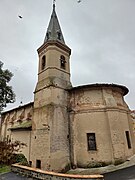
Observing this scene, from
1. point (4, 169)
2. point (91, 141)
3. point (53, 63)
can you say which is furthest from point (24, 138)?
point (53, 63)

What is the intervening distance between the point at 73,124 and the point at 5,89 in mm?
9138

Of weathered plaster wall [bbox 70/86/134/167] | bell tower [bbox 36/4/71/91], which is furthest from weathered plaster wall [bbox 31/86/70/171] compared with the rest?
bell tower [bbox 36/4/71/91]

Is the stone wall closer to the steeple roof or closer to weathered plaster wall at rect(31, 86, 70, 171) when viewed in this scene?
weathered plaster wall at rect(31, 86, 70, 171)

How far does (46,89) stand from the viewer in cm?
1606

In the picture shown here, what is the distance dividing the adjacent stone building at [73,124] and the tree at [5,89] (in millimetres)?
3396

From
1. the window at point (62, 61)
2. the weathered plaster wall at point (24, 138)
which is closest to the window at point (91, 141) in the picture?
the weathered plaster wall at point (24, 138)

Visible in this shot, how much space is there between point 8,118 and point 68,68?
17745 mm

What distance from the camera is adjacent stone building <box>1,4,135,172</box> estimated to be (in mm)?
13805

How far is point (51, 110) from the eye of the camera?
1468cm

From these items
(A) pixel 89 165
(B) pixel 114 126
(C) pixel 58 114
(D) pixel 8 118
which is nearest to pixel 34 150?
(C) pixel 58 114

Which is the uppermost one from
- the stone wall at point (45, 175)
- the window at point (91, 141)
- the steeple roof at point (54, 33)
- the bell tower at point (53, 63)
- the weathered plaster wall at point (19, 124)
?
the steeple roof at point (54, 33)

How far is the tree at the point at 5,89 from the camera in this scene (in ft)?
55.0

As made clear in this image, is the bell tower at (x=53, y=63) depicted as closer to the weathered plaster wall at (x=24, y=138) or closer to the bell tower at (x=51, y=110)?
the bell tower at (x=51, y=110)

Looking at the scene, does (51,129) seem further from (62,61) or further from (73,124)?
(62,61)
